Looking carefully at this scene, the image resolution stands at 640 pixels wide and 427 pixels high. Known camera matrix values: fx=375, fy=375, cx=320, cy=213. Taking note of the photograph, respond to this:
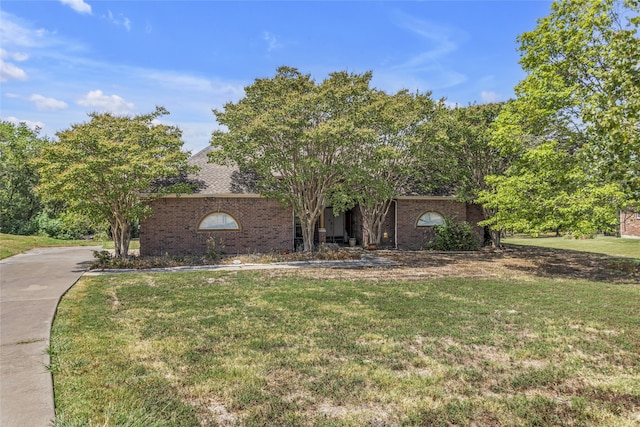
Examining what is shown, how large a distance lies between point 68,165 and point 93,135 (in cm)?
136

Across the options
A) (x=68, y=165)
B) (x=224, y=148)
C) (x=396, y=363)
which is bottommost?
(x=396, y=363)

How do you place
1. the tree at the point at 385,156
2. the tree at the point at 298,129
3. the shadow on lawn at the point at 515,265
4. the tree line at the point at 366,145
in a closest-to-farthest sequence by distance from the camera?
the tree line at the point at 366,145 < the shadow on lawn at the point at 515,265 < the tree at the point at 298,129 < the tree at the point at 385,156

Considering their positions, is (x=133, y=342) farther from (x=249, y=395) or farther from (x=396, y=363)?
(x=396, y=363)

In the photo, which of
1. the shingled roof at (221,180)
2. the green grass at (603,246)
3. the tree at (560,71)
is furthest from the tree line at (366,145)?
the green grass at (603,246)

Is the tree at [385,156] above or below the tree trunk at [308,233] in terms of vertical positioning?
above

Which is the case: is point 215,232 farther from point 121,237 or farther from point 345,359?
point 345,359

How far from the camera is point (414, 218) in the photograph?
2012 centimetres

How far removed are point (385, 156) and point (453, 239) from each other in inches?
283

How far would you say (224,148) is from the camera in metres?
14.7

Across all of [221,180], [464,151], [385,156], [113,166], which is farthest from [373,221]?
[113,166]

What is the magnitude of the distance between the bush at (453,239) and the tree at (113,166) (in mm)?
12479

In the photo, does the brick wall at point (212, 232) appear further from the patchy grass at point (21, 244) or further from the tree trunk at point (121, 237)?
the patchy grass at point (21, 244)

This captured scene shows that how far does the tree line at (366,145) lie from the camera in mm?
11688

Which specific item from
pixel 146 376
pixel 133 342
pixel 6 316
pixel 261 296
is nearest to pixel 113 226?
pixel 6 316
